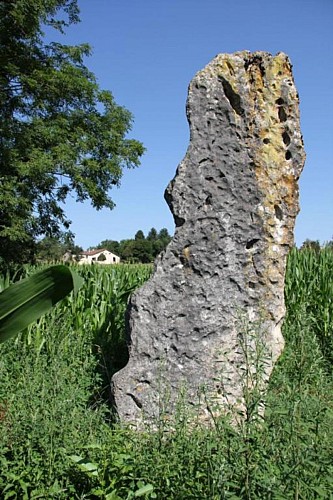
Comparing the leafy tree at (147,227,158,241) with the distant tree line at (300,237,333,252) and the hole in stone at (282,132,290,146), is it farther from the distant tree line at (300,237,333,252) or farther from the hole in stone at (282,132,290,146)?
the hole in stone at (282,132,290,146)

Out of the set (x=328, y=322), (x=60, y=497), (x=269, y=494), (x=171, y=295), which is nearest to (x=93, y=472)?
(x=60, y=497)

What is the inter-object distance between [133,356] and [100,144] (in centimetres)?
1347

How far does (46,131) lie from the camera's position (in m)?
15.0

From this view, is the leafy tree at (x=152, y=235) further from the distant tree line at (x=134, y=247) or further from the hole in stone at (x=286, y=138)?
the hole in stone at (x=286, y=138)

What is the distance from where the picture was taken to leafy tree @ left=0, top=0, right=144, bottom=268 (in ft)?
46.0

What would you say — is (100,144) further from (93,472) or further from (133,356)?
(93,472)

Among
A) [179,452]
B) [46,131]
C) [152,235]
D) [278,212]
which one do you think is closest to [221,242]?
[278,212]

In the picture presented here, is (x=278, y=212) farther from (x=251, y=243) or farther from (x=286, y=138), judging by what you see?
(x=286, y=138)

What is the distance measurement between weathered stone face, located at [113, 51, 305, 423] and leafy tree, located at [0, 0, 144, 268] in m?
8.95

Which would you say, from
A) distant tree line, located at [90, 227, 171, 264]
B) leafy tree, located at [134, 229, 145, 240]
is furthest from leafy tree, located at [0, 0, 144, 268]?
leafy tree, located at [134, 229, 145, 240]

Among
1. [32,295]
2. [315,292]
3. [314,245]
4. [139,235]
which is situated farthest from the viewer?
[139,235]

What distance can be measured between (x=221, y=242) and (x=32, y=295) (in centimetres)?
305

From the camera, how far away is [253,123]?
511 centimetres

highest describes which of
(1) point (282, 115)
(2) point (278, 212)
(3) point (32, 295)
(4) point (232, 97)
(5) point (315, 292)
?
(4) point (232, 97)
